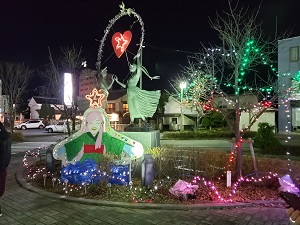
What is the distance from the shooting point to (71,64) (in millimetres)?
14758

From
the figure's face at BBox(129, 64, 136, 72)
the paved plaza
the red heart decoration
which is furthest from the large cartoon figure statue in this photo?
the paved plaza

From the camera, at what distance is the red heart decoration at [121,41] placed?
31.2 feet

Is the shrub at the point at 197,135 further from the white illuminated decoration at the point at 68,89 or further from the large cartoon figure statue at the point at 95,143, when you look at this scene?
the large cartoon figure statue at the point at 95,143

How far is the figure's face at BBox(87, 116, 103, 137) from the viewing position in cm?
899

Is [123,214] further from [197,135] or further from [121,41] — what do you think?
[197,135]

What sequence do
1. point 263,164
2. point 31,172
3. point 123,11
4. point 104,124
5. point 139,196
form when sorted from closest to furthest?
point 139,196, point 263,164, point 104,124, point 31,172, point 123,11

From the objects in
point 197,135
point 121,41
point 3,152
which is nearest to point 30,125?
point 197,135

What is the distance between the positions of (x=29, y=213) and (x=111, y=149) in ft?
11.5

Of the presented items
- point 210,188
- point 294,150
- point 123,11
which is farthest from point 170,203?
point 294,150

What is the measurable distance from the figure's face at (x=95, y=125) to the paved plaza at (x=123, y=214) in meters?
2.81

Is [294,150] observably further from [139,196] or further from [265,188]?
[139,196]

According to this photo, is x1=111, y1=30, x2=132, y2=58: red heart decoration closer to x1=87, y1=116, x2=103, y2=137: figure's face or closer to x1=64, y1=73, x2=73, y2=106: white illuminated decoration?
x1=87, y1=116, x2=103, y2=137: figure's face

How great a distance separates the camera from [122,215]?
222 inches

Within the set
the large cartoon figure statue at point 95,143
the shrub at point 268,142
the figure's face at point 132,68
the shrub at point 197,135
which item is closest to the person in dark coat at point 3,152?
the large cartoon figure statue at point 95,143
